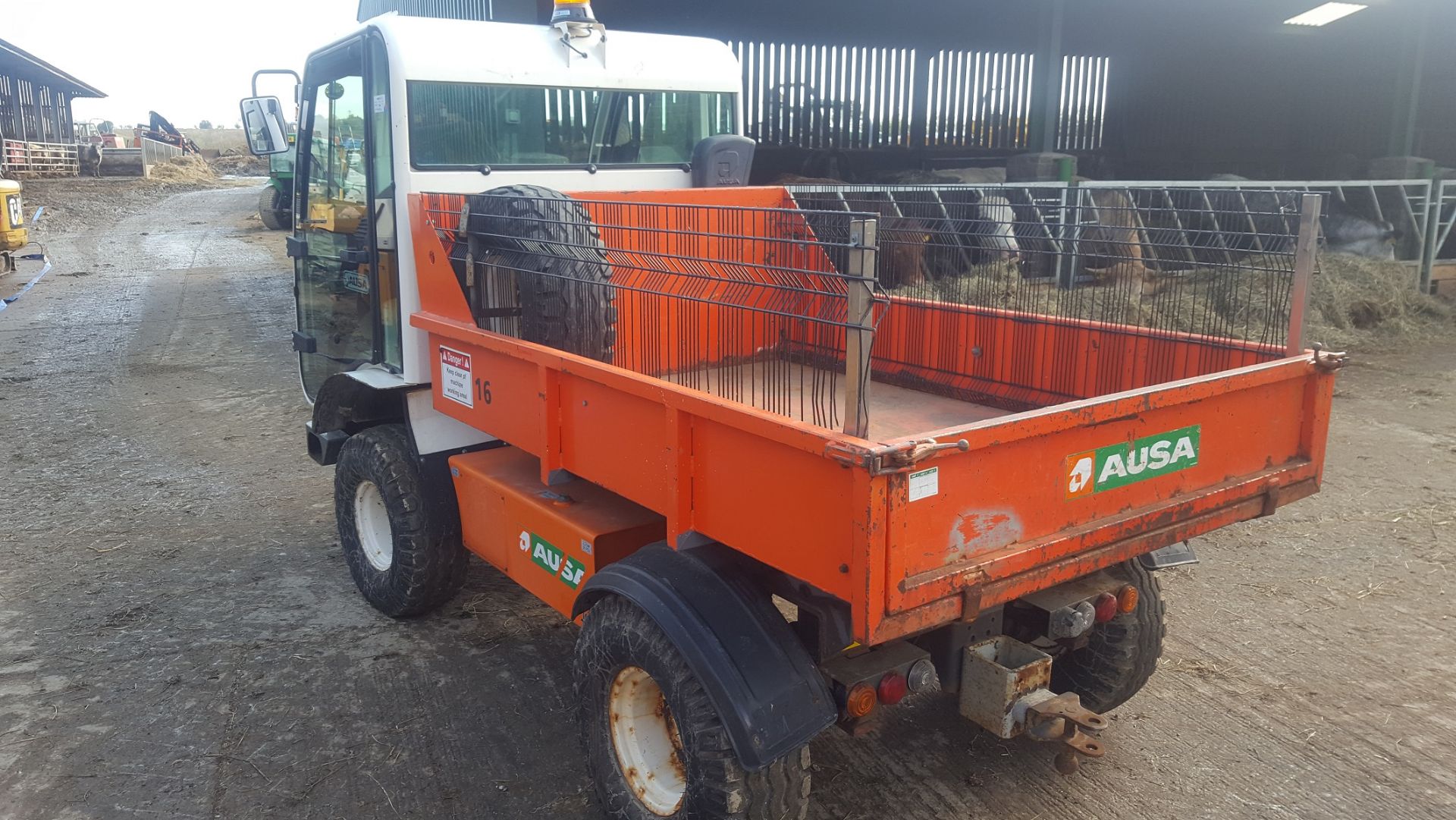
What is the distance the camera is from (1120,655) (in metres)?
3.56

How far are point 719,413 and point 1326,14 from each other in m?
19.5

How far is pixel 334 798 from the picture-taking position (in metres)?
3.35

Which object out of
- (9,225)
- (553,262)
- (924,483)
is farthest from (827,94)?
(924,483)

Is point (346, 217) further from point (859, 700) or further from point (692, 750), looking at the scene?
point (859, 700)

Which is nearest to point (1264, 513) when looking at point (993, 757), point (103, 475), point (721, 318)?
point (993, 757)

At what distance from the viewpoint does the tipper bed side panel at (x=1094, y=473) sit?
2.36 m

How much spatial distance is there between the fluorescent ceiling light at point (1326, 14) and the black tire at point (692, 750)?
1843 centimetres

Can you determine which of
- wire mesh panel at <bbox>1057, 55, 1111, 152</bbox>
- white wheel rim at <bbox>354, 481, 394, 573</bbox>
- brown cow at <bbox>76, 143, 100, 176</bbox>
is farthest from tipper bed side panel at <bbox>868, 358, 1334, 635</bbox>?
brown cow at <bbox>76, 143, 100, 176</bbox>

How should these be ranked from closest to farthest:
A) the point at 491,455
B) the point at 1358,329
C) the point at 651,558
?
the point at 651,558
the point at 491,455
the point at 1358,329

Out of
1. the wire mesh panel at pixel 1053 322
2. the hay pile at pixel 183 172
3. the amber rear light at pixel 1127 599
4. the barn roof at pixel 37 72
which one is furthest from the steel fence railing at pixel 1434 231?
the barn roof at pixel 37 72

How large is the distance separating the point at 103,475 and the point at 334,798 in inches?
175

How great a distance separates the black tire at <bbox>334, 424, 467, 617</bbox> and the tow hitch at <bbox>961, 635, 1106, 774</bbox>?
7.65ft

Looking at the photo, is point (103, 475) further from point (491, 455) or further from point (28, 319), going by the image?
point (28, 319)

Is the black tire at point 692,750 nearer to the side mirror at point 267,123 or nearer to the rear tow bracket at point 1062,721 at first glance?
the rear tow bracket at point 1062,721
